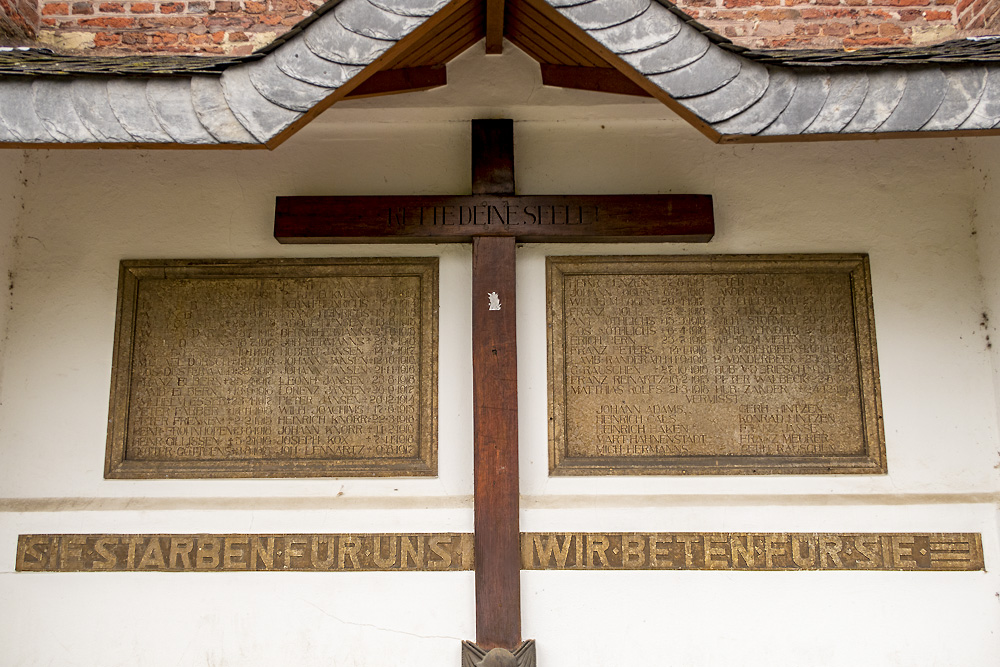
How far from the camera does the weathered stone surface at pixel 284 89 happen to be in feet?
8.27

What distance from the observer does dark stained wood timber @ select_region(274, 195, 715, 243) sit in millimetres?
3480

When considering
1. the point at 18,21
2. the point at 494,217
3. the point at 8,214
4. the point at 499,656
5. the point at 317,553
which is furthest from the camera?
the point at 18,21

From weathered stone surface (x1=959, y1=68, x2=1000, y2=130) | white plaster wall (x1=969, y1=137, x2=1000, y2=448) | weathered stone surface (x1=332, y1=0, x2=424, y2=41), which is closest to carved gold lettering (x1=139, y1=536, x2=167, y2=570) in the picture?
weathered stone surface (x1=332, y1=0, x2=424, y2=41)

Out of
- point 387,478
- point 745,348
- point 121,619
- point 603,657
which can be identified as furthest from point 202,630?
point 745,348

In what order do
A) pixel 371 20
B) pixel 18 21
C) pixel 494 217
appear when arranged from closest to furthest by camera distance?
pixel 371 20 < pixel 494 217 < pixel 18 21

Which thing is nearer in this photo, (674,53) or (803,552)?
(674,53)

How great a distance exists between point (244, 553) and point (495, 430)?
1.41m

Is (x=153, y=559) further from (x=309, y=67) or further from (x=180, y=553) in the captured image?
(x=309, y=67)

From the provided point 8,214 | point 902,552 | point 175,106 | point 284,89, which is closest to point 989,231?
point 902,552

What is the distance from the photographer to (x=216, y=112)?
2549mm

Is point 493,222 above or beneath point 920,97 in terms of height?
beneath

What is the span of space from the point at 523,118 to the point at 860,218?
6.22ft

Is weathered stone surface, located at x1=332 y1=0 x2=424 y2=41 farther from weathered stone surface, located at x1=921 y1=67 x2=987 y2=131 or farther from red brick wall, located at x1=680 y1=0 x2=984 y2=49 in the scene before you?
red brick wall, located at x1=680 y1=0 x2=984 y2=49

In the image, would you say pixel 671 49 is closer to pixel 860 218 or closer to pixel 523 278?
pixel 523 278
